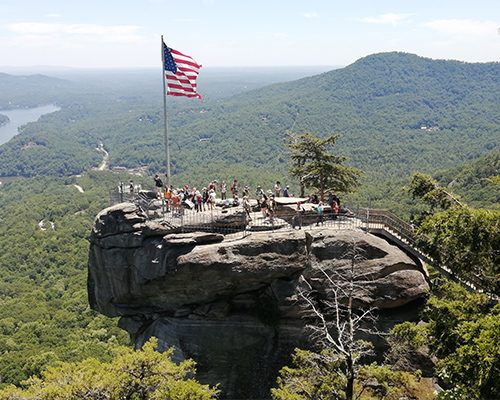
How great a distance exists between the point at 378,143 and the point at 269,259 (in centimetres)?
18435

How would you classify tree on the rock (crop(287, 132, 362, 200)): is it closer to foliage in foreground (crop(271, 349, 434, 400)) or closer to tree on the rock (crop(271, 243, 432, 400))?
tree on the rock (crop(271, 243, 432, 400))

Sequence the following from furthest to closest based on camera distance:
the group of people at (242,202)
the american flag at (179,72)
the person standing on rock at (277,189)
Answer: the person standing on rock at (277,189), the american flag at (179,72), the group of people at (242,202)

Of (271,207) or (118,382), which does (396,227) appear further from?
(118,382)

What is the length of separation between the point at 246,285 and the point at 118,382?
7.78m

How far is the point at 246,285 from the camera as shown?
784 inches

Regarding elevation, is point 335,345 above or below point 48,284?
above

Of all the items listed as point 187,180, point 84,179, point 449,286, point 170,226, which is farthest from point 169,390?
point 84,179

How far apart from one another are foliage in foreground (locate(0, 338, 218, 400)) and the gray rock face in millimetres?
5627

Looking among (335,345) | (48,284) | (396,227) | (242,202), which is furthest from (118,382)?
(48,284)

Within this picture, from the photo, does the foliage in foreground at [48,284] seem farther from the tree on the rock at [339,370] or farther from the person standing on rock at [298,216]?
the tree on the rock at [339,370]

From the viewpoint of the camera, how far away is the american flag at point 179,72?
22406 mm

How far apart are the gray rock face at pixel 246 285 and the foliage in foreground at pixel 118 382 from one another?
5.63 metres

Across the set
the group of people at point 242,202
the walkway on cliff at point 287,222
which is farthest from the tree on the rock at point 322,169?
the walkway on cliff at point 287,222

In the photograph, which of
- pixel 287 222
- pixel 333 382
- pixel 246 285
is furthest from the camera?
pixel 287 222
